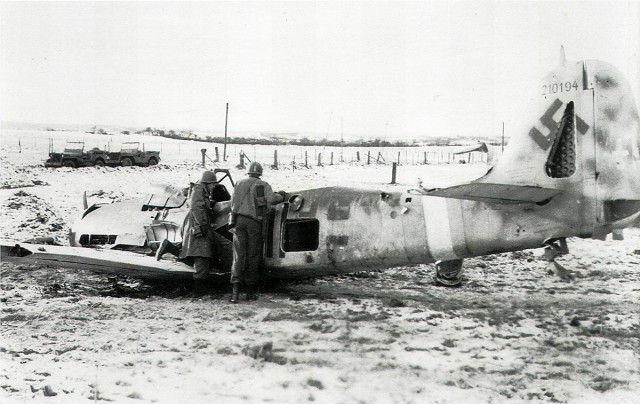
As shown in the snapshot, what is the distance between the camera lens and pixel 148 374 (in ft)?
14.9

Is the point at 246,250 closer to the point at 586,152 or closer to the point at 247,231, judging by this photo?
the point at 247,231

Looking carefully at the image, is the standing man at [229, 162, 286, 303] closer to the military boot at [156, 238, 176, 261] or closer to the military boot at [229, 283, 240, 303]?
the military boot at [229, 283, 240, 303]

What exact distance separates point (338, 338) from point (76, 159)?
24446 millimetres

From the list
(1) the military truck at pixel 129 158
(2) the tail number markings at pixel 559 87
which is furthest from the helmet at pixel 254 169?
(1) the military truck at pixel 129 158

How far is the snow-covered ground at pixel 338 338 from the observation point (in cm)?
418

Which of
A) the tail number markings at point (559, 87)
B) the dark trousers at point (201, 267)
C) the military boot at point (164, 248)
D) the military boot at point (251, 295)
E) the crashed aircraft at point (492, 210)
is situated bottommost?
the military boot at point (251, 295)

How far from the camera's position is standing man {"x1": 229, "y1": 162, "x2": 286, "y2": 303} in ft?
24.0

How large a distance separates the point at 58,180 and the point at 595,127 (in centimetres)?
2035

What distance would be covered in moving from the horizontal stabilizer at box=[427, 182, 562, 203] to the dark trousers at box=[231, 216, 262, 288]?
2.69m

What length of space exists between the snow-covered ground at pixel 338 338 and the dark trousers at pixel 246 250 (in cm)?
37

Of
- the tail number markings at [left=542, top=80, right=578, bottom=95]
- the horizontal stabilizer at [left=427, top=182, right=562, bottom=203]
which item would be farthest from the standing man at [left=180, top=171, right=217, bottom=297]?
the tail number markings at [left=542, top=80, right=578, bottom=95]

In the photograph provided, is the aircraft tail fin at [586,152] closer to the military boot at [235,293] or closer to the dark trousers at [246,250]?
the dark trousers at [246,250]

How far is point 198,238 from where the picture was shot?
7.62 metres

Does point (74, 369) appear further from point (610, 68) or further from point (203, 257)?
point (610, 68)
